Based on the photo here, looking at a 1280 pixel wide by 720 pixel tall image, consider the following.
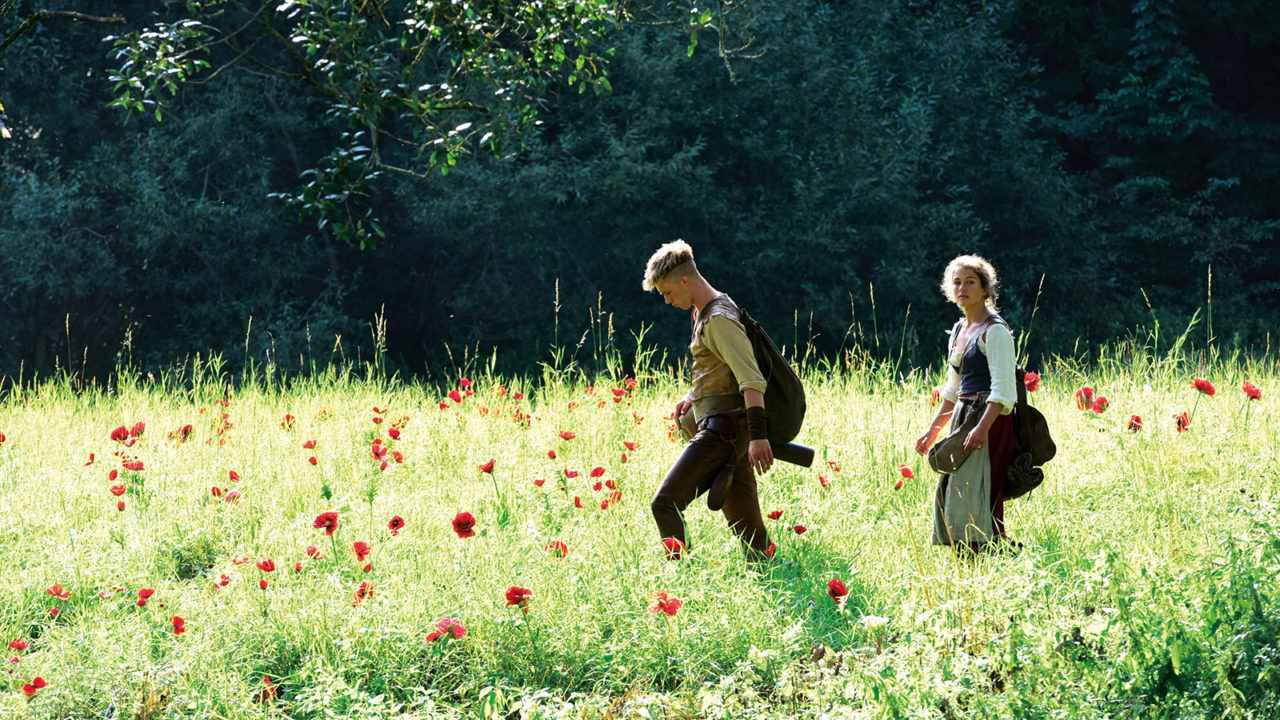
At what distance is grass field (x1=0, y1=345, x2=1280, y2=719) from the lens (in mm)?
4375

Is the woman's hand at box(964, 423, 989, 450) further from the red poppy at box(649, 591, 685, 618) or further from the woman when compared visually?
the red poppy at box(649, 591, 685, 618)

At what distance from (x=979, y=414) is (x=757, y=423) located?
2.96 feet

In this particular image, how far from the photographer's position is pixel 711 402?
5.52 metres

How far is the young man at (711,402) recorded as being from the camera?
5320 mm

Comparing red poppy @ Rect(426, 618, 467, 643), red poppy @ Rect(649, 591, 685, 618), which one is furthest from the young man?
red poppy @ Rect(426, 618, 467, 643)

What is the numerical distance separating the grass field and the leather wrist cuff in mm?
573

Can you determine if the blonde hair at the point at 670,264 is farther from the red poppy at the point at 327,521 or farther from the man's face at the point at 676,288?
the red poppy at the point at 327,521

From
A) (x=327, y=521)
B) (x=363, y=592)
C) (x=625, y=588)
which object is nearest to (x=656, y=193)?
(x=625, y=588)

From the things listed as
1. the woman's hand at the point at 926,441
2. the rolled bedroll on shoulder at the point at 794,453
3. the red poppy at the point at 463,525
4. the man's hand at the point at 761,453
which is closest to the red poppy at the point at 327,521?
the red poppy at the point at 463,525

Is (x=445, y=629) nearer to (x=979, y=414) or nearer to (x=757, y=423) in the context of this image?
(x=757, y=423)

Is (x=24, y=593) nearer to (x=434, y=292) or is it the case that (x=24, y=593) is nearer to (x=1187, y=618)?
(x=1187, y=618)

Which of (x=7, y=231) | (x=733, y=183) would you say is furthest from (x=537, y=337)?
(x=7, y=231)

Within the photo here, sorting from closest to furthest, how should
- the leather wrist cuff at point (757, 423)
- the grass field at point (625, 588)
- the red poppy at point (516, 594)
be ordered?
the red poppy at point (516, 594)
the grass field at point (625, 588)
the leather wrist cuff at point (757, 423)

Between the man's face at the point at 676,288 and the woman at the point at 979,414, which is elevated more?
the man's face at the point at 676,288
